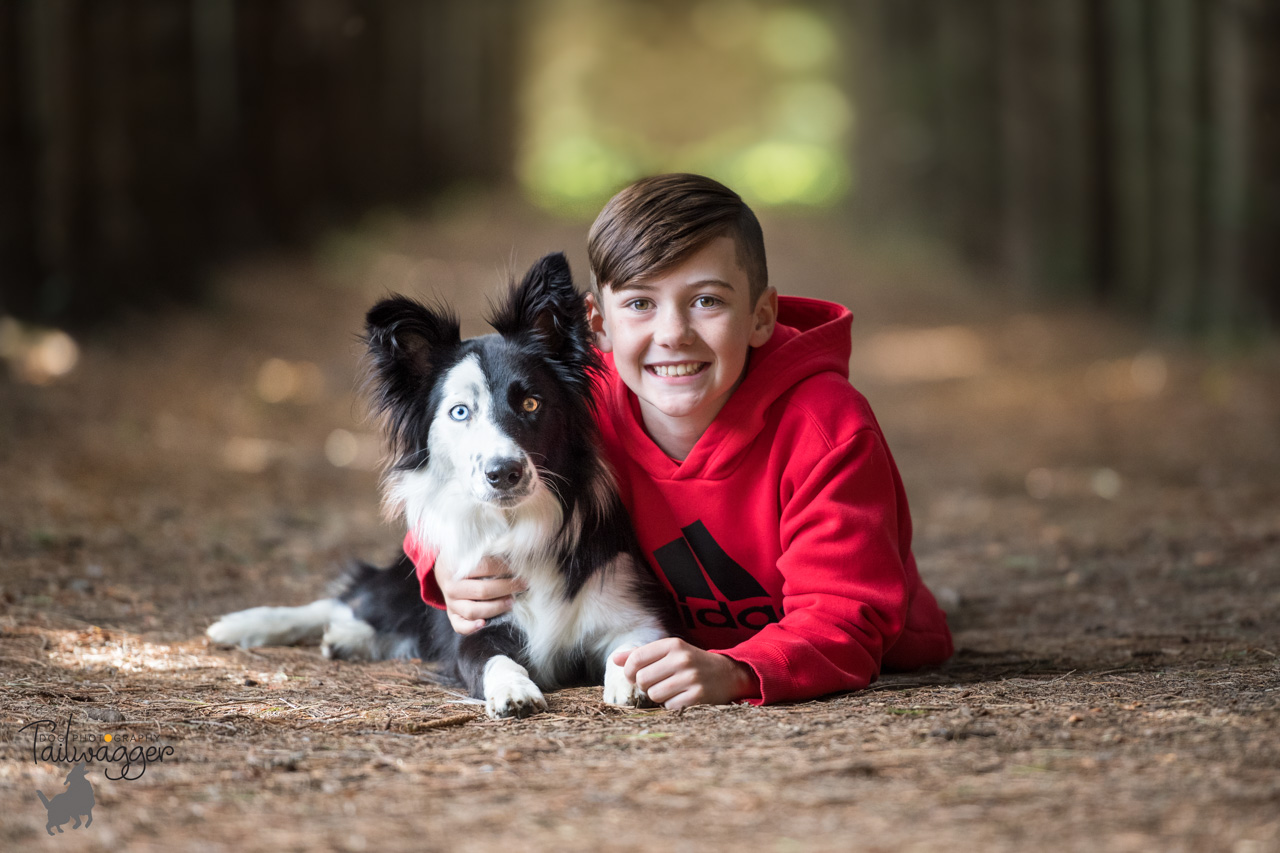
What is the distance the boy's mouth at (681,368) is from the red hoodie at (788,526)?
6.0 inches

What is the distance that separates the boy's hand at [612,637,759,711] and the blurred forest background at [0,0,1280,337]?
26.6 ft

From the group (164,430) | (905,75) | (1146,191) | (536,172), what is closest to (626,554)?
(164,430)

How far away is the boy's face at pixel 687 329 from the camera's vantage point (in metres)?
3.42

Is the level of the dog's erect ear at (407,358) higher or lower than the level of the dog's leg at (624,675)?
higher

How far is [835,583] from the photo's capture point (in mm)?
3314

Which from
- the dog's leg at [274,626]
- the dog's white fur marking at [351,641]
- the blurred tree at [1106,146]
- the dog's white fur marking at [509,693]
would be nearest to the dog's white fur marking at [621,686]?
the dog's white fur marking at [509,693]

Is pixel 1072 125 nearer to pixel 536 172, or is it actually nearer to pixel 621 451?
pixel 621 451

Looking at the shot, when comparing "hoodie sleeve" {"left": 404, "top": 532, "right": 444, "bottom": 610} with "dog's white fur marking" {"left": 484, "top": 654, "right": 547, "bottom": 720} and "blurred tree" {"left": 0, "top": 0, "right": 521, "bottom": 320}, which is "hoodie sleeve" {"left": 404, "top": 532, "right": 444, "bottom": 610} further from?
"blurred tree" {"left": 0, "top": 0, "right": 521, "bottom": 320}

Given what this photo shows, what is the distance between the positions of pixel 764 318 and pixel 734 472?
47 cm

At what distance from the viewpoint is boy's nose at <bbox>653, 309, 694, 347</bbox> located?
340 cm

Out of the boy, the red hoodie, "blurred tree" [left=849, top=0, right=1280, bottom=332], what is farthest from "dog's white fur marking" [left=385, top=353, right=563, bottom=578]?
"blurred tree" [left=849, top=0, right=1280, bottom=332]

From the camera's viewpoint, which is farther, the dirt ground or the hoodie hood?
the hoodie hood

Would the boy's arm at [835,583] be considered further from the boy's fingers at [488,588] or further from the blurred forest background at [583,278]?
the boy's fingers at [488,588]

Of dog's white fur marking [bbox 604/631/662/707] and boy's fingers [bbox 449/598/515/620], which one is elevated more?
boy's fingers [bbox 449/598/515/620]
